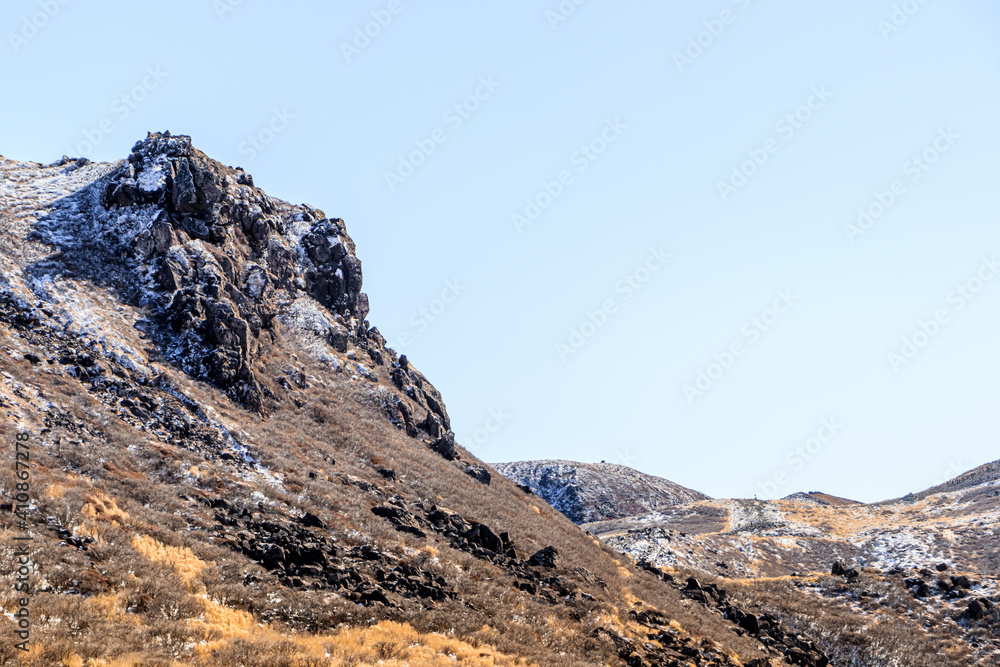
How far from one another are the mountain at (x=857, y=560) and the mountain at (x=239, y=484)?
5.26 m

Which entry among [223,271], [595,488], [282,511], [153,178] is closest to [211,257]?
[223,271]

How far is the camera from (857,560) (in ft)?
235

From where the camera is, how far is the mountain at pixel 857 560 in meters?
42.4

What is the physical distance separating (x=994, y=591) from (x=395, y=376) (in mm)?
58562

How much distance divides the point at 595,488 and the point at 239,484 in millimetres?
101992

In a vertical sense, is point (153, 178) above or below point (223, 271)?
above

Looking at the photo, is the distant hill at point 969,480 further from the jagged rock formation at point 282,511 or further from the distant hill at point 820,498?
the jagged rock formation at point 282,511

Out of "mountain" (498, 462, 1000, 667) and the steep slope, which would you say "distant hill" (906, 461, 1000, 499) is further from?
the steep slope

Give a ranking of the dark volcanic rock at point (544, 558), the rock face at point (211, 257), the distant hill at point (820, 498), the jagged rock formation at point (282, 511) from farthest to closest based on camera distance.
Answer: the distant hill at point (820, 498), the rock face at point (211, 257), the dark volcanic rock at point (544, 558), the jagged rock formation at point (282, 511)

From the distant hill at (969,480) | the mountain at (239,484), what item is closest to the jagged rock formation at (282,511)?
the mountain at (239,484)

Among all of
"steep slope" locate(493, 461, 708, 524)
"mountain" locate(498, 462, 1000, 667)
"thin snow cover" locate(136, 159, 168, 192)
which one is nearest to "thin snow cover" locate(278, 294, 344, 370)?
"thin snow cover" locate(136, 159, 168, 192)

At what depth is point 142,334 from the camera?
43500 millimetres

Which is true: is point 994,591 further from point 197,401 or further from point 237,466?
point 197,401

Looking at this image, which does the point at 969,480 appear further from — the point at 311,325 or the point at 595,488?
the point at 311,325
